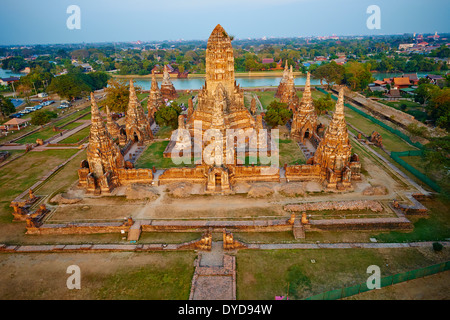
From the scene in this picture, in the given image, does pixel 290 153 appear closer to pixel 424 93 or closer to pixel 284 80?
pixel 284 80

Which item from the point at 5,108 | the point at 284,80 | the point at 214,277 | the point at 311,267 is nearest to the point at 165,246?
the point at 214,277

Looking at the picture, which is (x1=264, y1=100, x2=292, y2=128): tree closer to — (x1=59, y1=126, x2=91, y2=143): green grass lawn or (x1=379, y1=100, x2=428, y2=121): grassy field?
(x1=379, y1=100, x2=428, y2=121): grassy field

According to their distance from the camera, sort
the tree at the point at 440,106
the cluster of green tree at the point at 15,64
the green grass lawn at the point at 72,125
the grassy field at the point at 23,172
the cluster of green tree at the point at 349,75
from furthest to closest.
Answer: the cluster of green tree at the point at 15,64 → the cluster of green tree at the point at 349,75 → the green grass lawn at the point at 72,125 → the tree at the point at 440,106 → the grassy field at the point at 23,172

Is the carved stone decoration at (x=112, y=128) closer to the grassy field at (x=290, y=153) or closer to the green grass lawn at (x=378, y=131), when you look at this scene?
the grassy field at (x=290, y=153)

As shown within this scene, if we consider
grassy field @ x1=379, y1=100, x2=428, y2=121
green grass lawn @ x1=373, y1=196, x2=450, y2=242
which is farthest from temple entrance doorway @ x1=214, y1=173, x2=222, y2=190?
grassy field @ x1=379, y1=100, x2=428, y2=121

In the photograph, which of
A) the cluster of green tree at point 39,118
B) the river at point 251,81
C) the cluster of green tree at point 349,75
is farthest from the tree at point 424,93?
the cluster of green tree at point 39,118
